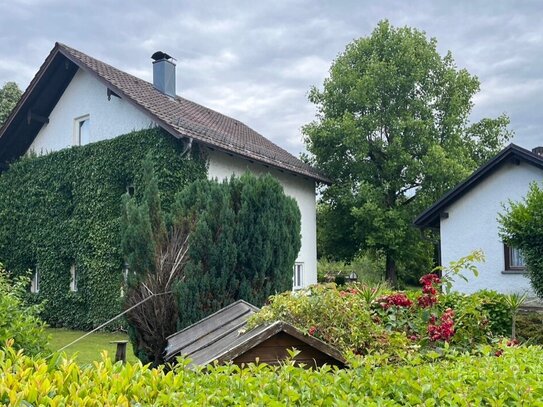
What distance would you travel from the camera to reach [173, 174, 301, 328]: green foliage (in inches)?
357

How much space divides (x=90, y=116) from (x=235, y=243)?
928 centimetres

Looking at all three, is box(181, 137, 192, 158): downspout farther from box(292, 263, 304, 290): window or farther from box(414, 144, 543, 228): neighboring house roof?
box(414, 144, 543, 228): neighboring house roof

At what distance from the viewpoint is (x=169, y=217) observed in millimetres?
10430

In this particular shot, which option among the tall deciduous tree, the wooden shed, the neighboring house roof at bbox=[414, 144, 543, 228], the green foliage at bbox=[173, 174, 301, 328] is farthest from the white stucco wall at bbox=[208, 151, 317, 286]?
the wooden shed

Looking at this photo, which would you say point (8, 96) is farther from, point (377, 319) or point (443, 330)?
point (443, 330)

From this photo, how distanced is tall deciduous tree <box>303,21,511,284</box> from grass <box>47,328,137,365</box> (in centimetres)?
1063

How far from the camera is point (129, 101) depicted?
1473cm

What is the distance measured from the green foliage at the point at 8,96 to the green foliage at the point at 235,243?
23.2m

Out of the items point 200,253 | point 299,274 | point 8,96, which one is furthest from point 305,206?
point 8,96

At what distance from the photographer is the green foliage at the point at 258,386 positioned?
237 cm

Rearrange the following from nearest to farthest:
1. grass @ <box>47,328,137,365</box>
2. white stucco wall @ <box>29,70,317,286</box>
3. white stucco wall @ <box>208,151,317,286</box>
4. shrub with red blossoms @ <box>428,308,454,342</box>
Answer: shrub with red blossoms @ <box>428,308,454,342</box> → grass @ <box>47,328,137,365</box> → white stucco wall @ <box>29,70,317,286</box> → white stucco wall @ <box>208,151,317,286</box>

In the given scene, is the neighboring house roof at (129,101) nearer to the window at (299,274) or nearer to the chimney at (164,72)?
the chimney at (164,72)

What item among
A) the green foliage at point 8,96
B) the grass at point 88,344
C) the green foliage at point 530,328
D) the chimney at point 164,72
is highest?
the green foliage at point 8,96

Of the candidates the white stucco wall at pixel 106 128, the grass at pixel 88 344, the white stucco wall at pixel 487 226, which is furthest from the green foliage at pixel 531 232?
the grass at pixel 88 344
